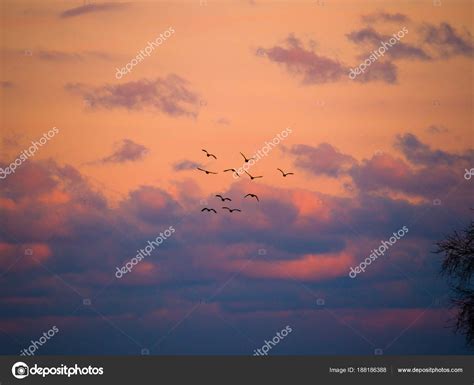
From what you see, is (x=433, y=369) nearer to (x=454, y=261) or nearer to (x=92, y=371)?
(x=454, y=261)

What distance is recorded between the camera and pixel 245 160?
1613 inches

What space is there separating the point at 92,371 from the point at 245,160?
1464 cm

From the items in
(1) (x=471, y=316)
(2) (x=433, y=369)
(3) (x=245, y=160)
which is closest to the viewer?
(1) (x=471, y=316)

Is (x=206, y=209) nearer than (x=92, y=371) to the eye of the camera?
No

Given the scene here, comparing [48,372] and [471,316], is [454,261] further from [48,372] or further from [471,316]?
[48,372]

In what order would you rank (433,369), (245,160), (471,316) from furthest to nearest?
(245,160)
(433,369)
(471,316)

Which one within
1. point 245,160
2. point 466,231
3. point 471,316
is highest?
point 466,231

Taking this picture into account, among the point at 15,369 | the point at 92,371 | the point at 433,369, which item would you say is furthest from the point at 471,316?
the point at 15,369

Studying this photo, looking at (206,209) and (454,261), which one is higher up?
(454,261)

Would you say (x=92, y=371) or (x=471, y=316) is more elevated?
(x=471, y=316)

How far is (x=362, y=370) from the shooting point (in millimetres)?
33938

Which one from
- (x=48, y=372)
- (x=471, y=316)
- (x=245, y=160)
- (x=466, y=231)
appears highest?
(x=466, y=231)

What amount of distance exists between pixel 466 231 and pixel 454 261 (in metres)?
1.14

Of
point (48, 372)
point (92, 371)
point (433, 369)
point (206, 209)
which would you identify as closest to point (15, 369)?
point (48, 372)
